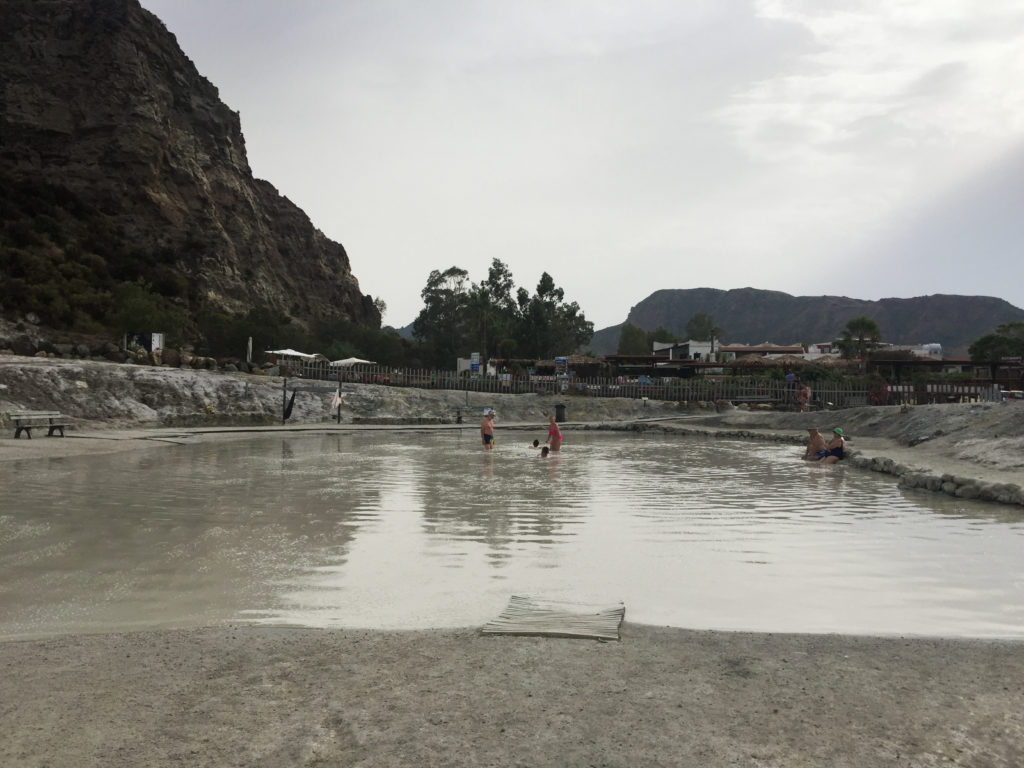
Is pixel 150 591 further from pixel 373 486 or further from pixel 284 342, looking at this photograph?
pixel 284 342

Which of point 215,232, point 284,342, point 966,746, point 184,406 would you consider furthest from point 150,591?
point 215,232

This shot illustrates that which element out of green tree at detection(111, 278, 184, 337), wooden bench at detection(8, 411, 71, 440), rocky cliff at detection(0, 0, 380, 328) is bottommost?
wooden bench at detection(8, 411, 71, 440)

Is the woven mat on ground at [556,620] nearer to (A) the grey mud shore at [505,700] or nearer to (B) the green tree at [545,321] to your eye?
(A) the grey mud shore at [505,700]

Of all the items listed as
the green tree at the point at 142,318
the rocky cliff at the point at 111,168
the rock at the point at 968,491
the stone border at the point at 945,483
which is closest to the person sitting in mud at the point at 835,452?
the stone border at the point at 945,483

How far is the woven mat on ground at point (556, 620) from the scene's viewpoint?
4.89m

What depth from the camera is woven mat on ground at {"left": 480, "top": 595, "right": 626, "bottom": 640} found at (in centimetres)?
489

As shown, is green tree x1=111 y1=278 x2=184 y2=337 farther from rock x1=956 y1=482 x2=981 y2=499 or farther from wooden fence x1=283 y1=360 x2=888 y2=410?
rock x1=956 y1=482 x2=981 y2=499

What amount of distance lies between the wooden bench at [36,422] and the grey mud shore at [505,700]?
1808cm

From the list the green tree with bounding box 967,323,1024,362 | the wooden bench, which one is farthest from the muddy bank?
the green tree with bounding box 967,323,1024,362

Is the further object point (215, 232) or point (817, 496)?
point (215, 232)

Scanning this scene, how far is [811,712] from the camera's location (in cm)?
362

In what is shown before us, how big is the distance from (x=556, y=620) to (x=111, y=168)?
80.2 metres

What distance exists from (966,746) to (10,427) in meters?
25.3

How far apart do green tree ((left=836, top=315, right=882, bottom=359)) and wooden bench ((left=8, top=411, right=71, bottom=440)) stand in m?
76.6
